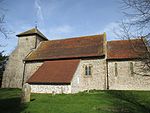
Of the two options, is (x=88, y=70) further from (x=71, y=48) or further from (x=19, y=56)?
(x=19, y=56)

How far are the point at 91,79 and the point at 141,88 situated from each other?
6936 mm

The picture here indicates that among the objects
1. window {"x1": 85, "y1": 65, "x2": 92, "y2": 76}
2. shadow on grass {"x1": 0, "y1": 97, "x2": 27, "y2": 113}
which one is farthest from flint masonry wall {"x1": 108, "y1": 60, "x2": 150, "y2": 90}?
shadow on grass {"x1": 0, "y1": 97, "x2": 27, "y2": 113}

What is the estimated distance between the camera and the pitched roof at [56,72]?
25.4 m

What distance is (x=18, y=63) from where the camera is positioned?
34500mm

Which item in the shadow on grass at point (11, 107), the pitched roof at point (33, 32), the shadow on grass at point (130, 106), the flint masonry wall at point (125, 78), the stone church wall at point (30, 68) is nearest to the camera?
the shadow on grass at point (130, 106)

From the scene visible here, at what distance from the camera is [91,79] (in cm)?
2853

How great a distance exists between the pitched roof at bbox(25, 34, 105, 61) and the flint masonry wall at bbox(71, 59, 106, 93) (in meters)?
1.22

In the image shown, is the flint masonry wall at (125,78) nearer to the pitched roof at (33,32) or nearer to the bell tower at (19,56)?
the bell tower at (19,56)

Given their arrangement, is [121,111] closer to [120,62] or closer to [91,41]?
[120,62]

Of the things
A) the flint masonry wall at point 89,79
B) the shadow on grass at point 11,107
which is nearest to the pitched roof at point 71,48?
the flint masonry wall at point 89,79

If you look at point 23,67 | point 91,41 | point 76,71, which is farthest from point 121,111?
point 23,67

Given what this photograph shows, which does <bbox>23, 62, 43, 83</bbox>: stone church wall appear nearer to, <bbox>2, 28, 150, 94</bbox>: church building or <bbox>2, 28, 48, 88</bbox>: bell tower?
<bbox>2, 28, 150, 94</bbox>: church building

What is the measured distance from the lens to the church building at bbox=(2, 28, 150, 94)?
26075mm

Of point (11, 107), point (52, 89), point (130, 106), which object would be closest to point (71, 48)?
point (52, 89)
